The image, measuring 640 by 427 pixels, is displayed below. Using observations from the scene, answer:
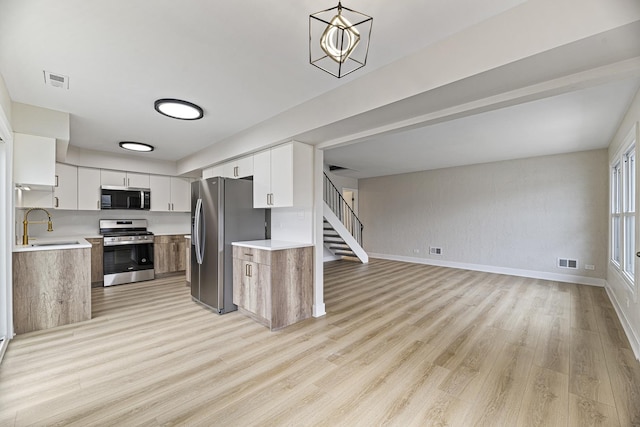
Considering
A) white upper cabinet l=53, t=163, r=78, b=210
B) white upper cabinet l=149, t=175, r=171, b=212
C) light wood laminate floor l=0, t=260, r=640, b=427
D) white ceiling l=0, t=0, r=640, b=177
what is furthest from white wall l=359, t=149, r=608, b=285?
white upper cabinet l=53, t=163, r=78, b=210

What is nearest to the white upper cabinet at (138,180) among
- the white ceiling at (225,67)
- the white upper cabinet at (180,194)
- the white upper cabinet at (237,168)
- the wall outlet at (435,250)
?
the white upper cabinet at (180,194)

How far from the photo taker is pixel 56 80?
256cm

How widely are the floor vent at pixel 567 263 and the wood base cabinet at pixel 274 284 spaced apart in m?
5.35

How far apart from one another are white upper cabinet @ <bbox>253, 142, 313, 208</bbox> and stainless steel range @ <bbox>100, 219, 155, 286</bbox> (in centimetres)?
311

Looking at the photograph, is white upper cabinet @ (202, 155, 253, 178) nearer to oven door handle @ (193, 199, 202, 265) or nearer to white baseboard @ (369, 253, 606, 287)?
oven door handle @ (193, 199, 202, 265)

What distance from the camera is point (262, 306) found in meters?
3.31

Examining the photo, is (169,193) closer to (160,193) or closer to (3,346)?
(160,193)

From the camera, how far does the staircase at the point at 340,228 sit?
22.7 ft

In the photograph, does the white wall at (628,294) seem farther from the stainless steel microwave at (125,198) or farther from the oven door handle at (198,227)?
the stainless steel microwave at (125,198)

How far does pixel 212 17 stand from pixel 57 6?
914mm

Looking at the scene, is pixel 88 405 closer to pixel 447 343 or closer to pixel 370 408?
pixel 370 408

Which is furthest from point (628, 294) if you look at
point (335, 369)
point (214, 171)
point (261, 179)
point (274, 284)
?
point (214, 171)

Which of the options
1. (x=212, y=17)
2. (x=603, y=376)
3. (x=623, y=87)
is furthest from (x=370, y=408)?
(x=623, y=87)

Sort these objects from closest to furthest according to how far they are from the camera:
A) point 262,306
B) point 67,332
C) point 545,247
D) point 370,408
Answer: point 370,408, point 67,332, point 262,306, point 545,247
